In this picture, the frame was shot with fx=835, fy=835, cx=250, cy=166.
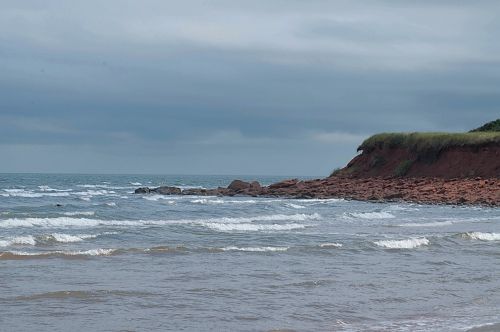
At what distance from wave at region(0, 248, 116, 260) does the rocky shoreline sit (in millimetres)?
25439

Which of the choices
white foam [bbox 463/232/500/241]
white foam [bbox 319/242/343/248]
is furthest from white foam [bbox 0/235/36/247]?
white foam [bbox 463/232/500/241]

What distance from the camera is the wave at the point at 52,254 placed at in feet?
59.3

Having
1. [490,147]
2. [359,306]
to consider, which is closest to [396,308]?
[359,306]

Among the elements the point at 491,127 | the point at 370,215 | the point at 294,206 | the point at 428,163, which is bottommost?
the point at 370,215

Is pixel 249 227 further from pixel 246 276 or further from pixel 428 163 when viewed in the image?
pixel 428 163

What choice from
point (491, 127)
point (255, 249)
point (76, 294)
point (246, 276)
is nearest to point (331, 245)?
point (255, 249)

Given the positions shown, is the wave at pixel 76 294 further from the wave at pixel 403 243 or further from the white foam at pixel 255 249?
the wave at pixel 403 243

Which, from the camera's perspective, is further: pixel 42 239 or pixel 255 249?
pixel 42 239

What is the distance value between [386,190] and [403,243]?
25.4 metres

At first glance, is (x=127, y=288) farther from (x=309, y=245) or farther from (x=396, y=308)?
(x=309, y=245)

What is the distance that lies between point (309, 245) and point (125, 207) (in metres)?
19.7

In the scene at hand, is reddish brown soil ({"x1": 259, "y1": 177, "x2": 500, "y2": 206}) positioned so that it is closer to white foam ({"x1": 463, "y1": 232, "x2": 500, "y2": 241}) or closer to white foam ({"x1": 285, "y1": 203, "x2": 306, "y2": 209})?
white foam ({"x1": 285, "y1": 203, "x2": 306, "y2": 209})

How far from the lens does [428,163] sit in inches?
2077

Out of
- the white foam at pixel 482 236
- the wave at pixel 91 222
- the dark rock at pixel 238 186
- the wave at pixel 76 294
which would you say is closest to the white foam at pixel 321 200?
the dark rock at pixel 238 186
